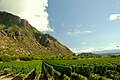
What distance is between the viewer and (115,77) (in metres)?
44.3

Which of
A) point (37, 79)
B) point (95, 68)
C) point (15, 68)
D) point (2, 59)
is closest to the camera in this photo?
point (37, 79)

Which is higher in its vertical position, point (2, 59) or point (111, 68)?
point (2, 59)

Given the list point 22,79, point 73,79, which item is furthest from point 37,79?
point 73,79

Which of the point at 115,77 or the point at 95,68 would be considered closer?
the point at 115,77

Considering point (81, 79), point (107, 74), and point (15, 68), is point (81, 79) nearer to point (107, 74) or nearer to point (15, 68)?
point (107, 74)

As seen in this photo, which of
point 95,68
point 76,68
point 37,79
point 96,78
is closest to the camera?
point 96,78

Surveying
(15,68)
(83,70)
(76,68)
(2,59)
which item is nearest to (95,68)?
(83,70)

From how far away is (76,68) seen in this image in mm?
65625

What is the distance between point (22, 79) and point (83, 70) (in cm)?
1482

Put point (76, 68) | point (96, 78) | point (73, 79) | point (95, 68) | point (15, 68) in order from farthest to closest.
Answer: point (15, 68), point (76, 68), point (95, 68), point (73, 79), point (96, 78)

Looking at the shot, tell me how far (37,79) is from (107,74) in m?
15.6

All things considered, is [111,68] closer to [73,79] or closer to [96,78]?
[73,79]

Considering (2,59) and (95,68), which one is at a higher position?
(2,59)

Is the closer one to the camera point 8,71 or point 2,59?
point 8,71
